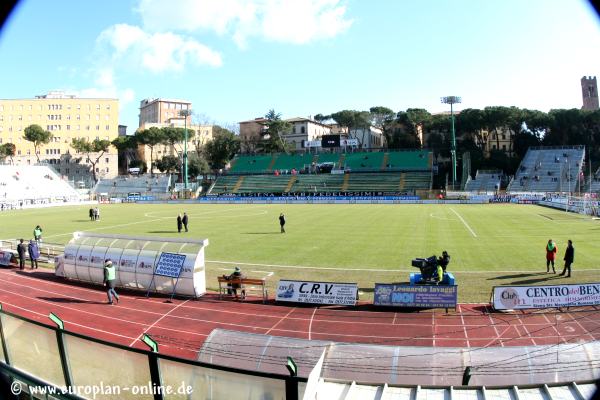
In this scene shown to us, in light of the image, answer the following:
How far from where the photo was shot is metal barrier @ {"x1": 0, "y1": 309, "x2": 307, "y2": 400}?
16.5ft

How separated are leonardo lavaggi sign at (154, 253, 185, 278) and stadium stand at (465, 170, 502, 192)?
245ft

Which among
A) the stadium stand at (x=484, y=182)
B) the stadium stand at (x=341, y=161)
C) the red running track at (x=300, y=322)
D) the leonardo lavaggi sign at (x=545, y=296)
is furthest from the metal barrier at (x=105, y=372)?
the stadium stand at (x=341, y=161)

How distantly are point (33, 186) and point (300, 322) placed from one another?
9630 cm

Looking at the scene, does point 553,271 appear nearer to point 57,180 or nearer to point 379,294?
point 379,294

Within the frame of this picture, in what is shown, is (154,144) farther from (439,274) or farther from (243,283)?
(439,274)

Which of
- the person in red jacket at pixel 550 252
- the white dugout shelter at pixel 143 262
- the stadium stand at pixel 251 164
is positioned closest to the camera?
the white dugout shelter at pixel 143 262

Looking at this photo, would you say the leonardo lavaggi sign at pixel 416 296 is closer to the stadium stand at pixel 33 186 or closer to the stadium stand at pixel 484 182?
the stadium stand at pixel 484 182

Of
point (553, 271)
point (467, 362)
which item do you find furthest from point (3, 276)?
point (553, 271)

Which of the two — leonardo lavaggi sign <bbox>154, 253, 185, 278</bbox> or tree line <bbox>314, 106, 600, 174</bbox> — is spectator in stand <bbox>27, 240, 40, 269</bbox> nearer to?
leonardo lavaggi sign <bbox>154, 253, 185, 278</bbox>

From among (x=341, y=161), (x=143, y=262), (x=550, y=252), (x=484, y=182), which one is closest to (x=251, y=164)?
(x=341, y=161)

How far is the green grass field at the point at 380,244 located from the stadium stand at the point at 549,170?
121 feet

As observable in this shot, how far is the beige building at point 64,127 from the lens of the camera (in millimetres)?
120875

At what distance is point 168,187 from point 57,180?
2355 cm

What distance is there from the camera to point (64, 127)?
123875 millimetres
